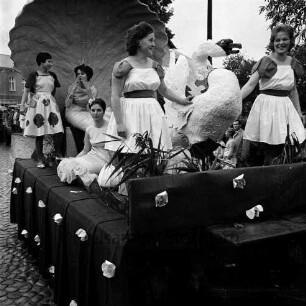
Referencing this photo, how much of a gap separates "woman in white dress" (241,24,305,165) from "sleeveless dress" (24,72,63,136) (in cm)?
197

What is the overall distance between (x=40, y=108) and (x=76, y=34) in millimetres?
880

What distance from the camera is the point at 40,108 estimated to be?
13.9ft

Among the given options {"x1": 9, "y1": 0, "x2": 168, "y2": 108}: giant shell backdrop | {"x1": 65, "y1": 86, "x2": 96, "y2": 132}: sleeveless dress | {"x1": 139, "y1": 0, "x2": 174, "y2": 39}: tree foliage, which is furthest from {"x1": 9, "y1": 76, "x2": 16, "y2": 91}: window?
{"x1": 65, "y1": 86, "x2": 96, "y2": 132}: sleeveless dress

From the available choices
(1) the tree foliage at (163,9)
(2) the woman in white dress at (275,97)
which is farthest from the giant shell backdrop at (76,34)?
(1) the tree foliage at (163,9)

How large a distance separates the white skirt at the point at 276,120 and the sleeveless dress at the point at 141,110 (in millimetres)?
851

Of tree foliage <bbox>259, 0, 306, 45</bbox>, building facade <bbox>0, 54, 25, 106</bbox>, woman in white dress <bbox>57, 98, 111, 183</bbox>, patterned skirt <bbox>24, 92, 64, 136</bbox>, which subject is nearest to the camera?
woman in white dress <bbox>57, 98, 111, 183</bbox>

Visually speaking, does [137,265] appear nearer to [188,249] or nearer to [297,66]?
[188,249]

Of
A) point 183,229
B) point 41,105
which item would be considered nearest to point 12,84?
point 41,105

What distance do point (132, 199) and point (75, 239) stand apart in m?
0.76

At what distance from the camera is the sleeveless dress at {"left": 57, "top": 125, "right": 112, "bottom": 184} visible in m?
3.23

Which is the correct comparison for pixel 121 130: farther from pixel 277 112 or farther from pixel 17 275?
pixel 17 275

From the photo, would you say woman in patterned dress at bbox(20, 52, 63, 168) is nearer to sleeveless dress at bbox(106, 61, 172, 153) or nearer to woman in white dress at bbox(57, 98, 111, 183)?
woman in white dress at bbox(57, 98, 111, 183)

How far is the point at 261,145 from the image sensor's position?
337cm

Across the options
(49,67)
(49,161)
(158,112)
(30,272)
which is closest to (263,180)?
(158,112)
